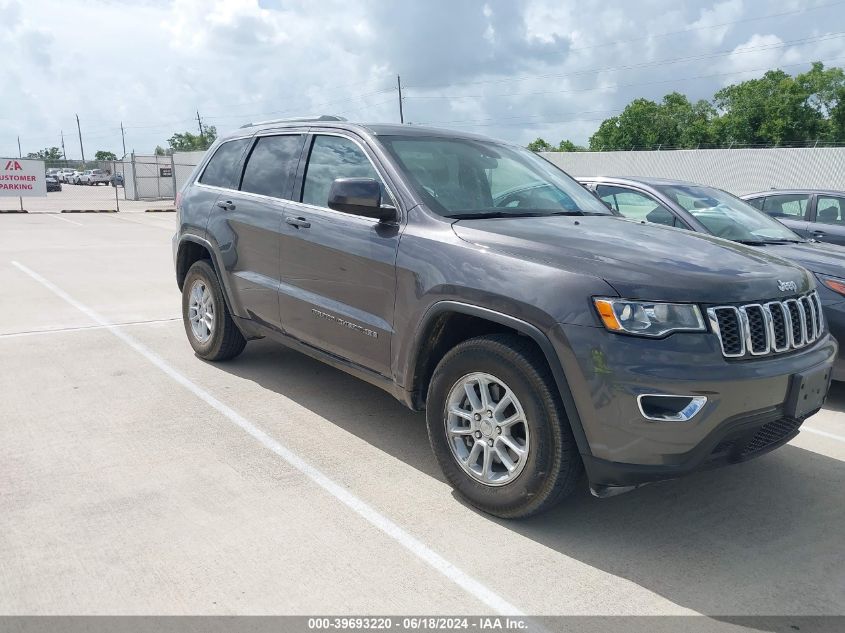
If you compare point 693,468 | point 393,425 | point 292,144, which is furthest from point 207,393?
point 693,468

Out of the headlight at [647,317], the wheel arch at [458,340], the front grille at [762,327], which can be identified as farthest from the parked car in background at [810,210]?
the headlight at [647,317]

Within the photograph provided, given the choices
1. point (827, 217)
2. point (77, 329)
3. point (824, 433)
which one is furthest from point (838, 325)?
point (77, 329)

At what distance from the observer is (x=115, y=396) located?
5.22m

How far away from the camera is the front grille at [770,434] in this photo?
3281 millimetres

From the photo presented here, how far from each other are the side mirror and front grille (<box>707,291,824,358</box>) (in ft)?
5.68

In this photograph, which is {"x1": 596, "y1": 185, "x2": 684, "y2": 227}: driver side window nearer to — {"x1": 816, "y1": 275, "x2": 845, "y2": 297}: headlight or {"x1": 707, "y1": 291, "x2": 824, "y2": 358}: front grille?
{"x1": 816, "y1": 275, "x2": 845, "y2": 297}: headlight

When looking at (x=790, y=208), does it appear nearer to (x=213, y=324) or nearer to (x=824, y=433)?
(x=824, y=433)

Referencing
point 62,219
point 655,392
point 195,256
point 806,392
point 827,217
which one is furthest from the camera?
point 62,219

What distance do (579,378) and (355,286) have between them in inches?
61.5

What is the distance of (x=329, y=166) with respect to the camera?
4.72m

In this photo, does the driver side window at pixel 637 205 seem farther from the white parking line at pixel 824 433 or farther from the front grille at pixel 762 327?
the front grille at pixel 762 327

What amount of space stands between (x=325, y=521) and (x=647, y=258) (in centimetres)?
189

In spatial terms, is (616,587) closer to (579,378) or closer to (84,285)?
(579,378)

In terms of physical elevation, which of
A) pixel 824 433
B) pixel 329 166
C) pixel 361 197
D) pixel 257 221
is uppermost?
pixel 329 166
